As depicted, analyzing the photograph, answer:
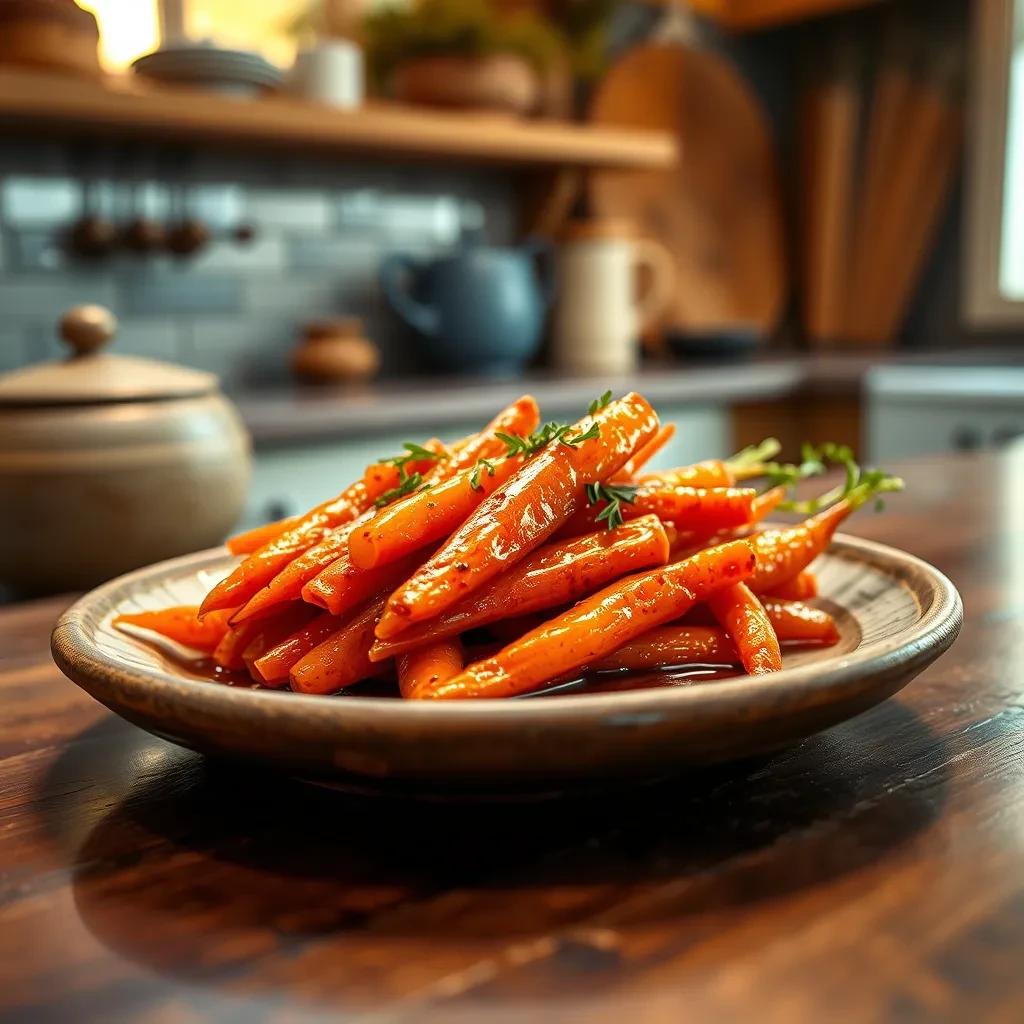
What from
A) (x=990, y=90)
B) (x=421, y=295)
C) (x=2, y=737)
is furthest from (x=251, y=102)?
(x=990, y=90)

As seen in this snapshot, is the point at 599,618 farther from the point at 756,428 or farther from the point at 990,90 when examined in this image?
the point at 990,90

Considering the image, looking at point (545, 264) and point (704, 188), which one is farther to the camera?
point (704, 188)

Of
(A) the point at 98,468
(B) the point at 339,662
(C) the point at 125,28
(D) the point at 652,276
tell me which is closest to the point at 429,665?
(B) the point at 339,662

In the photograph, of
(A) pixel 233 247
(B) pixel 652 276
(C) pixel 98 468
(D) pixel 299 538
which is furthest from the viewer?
(B) pixel 652 276

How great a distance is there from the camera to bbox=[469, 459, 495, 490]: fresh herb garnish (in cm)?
57

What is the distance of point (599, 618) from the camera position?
52 centimetres

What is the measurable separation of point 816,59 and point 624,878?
13.0 ft

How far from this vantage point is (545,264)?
9.81 ft

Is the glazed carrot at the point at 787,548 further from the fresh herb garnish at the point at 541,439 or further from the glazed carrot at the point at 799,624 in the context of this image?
the fresh herb garnish at the point at 541,439

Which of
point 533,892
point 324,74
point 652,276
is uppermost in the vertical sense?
point 324,74

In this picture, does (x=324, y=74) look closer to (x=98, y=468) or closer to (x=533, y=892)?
(x=98, y=468)

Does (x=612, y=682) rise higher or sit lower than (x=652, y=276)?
lower

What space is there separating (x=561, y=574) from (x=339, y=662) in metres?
0.11

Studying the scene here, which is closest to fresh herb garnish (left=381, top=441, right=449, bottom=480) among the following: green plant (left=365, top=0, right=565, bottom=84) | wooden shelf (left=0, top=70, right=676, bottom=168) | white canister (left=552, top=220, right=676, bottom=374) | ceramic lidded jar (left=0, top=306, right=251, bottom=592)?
ceramic lidded jar (left=0, top=306, right=251, bottom=592)
